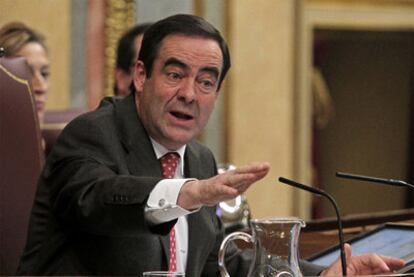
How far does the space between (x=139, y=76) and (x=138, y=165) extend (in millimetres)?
247

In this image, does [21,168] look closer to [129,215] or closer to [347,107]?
[129,215]

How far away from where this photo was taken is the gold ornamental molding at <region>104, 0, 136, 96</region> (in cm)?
571

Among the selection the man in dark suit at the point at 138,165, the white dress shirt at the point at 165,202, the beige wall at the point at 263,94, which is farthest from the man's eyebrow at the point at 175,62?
the beige wall at the point at 263,94

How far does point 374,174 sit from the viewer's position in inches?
351

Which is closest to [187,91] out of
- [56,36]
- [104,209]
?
[104,209]

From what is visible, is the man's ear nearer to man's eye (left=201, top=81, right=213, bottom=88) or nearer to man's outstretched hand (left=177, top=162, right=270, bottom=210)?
man's eye (left=201, top=81, right=213, bottom=88)

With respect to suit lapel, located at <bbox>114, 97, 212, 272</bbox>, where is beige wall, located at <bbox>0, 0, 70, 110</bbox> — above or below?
above

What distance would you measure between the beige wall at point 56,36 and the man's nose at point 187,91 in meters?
3.10

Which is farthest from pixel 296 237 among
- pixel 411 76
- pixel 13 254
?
pixel 411 76

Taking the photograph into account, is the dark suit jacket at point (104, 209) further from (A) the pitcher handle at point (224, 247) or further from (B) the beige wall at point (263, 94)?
(B) the beige wall at point (263, 94)

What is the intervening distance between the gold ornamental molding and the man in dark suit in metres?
2.98

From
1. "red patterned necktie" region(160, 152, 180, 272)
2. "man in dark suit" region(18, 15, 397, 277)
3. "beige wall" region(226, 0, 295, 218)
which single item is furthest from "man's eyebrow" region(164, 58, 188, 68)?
"beige wall" region(226, 0, 295, 218)

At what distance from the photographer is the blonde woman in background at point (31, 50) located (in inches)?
174

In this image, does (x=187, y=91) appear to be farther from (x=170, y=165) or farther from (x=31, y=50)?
(x=31, y=50)
